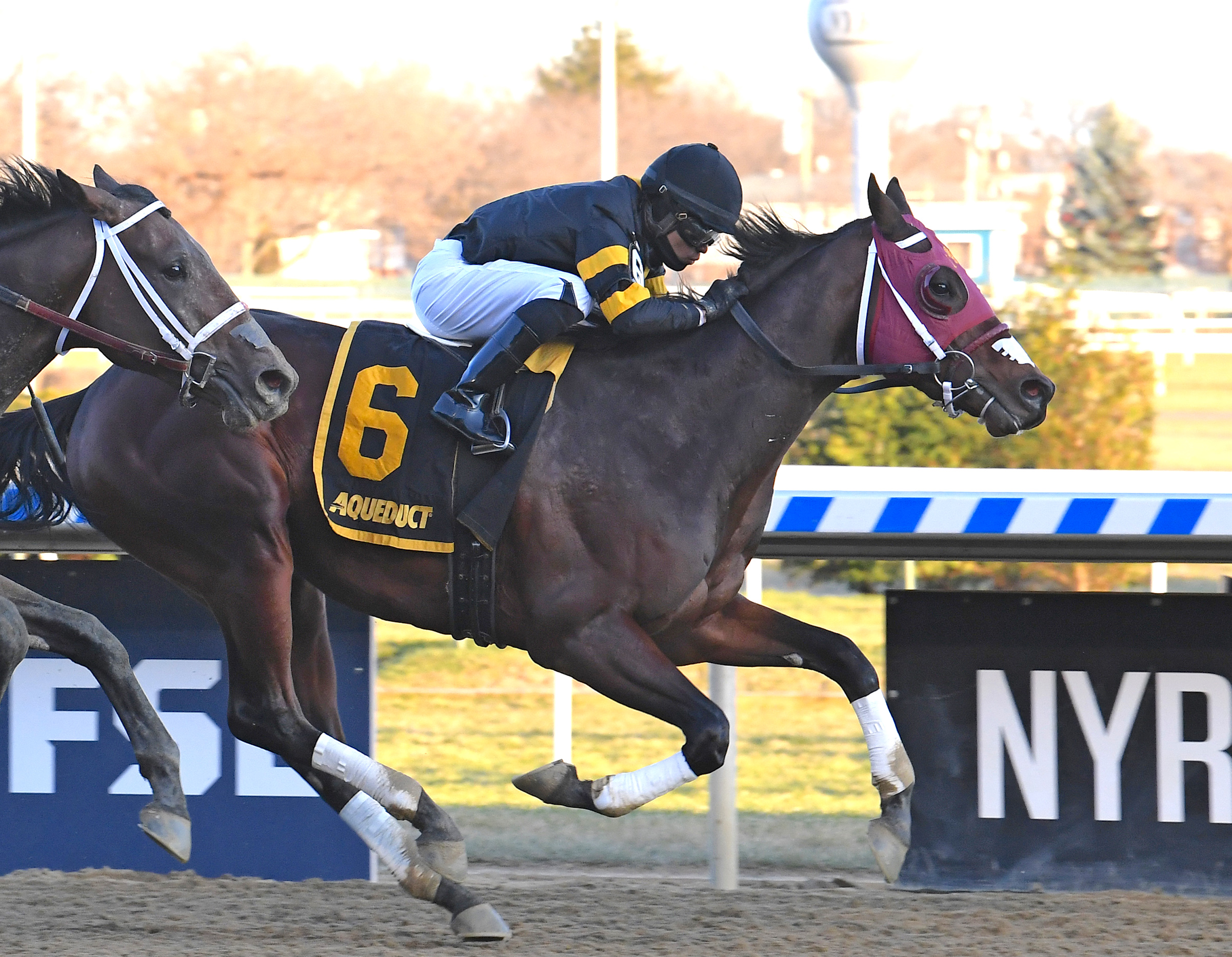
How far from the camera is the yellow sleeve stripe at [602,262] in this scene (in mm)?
4004

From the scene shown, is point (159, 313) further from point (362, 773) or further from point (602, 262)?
point (362, 773)

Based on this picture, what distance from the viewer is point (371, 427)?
4039 millimetres

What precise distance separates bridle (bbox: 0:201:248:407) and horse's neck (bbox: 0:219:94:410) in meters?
0.03

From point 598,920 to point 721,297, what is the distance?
162cm

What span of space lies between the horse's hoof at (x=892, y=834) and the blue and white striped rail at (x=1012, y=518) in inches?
31.9

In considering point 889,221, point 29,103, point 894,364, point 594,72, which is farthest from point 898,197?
point 594,72

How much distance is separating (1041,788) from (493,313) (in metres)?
2.07

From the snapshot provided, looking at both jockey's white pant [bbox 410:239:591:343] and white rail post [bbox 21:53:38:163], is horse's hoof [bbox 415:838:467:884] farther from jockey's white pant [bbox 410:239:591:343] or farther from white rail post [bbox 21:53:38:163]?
white rail post [bbox 21:53:38:163]

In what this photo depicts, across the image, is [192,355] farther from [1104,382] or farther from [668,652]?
[1104,382]

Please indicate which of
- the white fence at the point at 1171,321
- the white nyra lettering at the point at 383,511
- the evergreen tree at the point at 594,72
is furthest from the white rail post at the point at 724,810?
the evergreen tree at the point at 594,72

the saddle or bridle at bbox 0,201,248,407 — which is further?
the saddle

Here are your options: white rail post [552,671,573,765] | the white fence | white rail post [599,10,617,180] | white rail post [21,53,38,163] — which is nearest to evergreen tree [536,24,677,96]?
the white fence

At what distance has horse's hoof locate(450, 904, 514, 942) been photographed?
155 inches

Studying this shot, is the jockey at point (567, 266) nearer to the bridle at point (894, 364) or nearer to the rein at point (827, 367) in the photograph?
the rein at point (827, 367)
